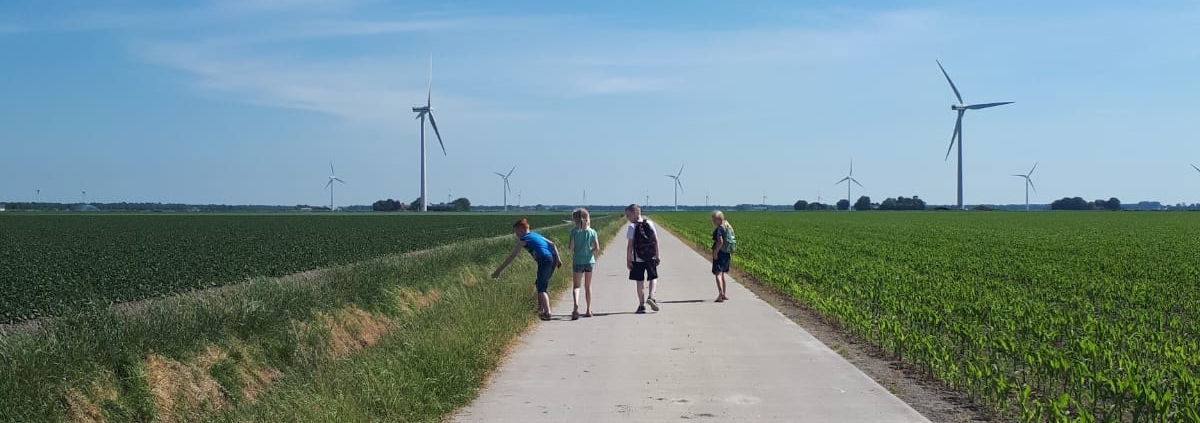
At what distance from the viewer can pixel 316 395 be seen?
7484mm

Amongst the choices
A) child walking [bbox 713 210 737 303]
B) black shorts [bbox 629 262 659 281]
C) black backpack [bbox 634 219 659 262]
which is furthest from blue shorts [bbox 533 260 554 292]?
child walking [bbox 713 210 737 303]

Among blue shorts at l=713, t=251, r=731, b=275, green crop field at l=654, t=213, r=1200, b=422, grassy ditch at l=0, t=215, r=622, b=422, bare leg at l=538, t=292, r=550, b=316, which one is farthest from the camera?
blue shorts at l=713, t=251, r=731, b=275

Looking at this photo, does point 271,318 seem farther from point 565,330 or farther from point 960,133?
point 960,133

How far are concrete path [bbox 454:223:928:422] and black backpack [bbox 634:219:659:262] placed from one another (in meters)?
0.82

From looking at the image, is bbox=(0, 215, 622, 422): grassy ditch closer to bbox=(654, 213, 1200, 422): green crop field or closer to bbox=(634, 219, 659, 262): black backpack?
bbox=(634, 219, 659, 262): black backpack

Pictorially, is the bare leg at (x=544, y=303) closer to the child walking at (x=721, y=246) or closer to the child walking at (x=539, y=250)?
the child walking at (x=539, y=250)

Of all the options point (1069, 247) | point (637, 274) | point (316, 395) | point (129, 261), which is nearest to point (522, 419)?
point (316, 395)

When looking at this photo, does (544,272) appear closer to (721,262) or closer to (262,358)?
(721,262)

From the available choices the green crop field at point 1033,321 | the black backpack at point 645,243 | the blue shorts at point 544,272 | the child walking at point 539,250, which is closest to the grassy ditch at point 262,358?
the blue shorts at point 544,272

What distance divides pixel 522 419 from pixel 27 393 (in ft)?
10.8

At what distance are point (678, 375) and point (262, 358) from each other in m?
4.15

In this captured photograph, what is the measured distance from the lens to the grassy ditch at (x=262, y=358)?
282 inches

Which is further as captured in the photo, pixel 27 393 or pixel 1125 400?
pixel 1125 400

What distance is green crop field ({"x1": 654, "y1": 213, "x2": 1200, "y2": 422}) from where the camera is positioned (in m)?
7.74
